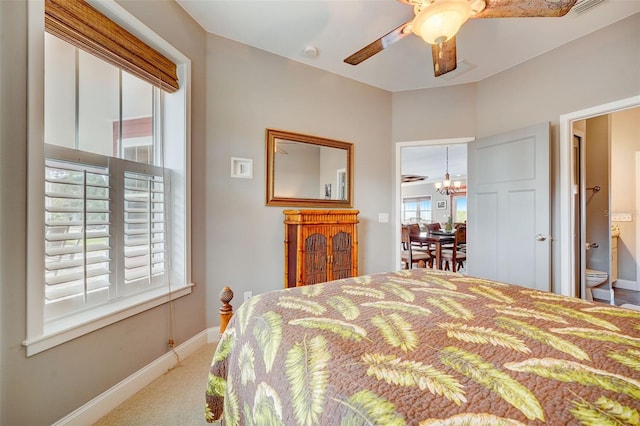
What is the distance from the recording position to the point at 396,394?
57cm

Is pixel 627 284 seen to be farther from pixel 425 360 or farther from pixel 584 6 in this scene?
pixel 425 360

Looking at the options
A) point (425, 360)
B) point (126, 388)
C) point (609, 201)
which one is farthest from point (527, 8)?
point (609, 201)

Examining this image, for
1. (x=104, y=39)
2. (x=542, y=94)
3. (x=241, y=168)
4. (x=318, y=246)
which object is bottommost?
(x=318, y=246)

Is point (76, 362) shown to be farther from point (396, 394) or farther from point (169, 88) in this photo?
point (169, 88)

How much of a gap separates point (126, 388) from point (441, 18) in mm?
2600

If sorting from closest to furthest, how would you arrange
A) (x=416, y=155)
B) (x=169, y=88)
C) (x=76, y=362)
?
(x=76, y=362) → (x=169, y=88) → (x=416, y=155)

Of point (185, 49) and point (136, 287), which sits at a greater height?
point (185, 49)

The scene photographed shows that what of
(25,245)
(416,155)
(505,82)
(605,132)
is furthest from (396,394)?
(416,155)

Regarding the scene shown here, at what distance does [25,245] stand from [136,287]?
74 centimetres

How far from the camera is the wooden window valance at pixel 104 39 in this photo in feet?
4.41

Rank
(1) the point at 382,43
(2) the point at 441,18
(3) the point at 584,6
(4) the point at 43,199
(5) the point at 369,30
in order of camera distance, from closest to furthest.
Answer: (4) the point at 43,199 → (2) the point at 441,18 → (1) the point at 382,43 → (3) the point at 584,6 → (5) the point at 369,30

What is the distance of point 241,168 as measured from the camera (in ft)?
8.29

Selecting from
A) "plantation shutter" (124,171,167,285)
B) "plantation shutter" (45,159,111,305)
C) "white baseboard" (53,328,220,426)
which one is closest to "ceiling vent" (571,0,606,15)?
"plantation shutter" (124,171,167,285)

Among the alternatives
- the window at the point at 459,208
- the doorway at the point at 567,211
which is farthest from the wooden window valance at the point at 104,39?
the window at the point at 459,208
